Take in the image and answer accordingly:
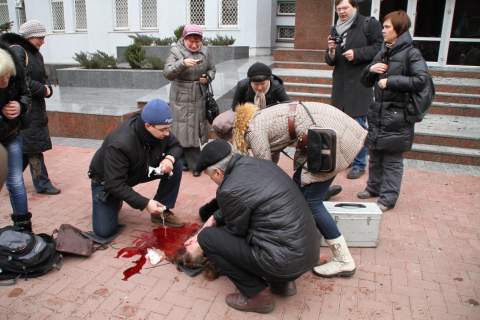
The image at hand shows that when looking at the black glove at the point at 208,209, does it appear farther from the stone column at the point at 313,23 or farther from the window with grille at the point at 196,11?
the window with grille at the point at 196,11

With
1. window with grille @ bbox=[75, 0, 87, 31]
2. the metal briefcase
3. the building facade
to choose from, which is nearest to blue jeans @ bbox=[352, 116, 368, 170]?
the metal briefcase

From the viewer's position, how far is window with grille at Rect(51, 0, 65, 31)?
1576 cm

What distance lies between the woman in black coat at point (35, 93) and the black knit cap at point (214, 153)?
2.73 m

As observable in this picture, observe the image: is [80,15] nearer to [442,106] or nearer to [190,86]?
[190,86]

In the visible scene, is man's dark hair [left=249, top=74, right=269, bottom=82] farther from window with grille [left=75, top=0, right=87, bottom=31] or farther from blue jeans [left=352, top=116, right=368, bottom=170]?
window with grille [left=75, top=0, right=87, bottom=31]

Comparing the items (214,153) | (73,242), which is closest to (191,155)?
(73,242)

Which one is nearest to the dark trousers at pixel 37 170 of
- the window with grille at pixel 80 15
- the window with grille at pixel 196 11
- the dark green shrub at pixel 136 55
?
the dark green shrub at pixel 136 55

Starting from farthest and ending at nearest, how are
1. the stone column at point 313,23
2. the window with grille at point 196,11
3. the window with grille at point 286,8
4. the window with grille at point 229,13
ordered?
the window with grille at point 286,8, the window with grille at point 196,11, the window with grille at point 229,13, the stone column at point 313,23

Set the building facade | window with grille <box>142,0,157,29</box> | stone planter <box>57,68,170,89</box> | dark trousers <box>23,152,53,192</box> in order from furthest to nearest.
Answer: window with grille <box>142,0,157,29</box>, stone planter <box>57,68,170,89</box>, the building facade, dark trousers <box>23,152,53,192</box>

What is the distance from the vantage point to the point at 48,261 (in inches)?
127

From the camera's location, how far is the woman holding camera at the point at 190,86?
4.92 meters

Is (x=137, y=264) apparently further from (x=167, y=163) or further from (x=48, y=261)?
(x=167, y=163)

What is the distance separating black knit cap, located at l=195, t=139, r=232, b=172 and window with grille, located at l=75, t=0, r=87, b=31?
14904mm

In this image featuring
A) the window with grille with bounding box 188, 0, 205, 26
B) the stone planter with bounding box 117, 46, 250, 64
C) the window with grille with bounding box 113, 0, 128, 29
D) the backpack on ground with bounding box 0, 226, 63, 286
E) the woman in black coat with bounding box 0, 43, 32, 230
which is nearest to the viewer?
the backpack on ground with bounding box 0, 226, 63, 286
